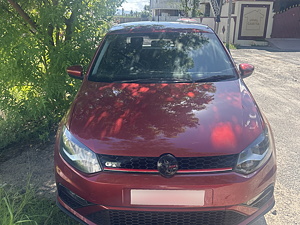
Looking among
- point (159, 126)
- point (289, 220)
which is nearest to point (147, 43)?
point (159, 126)

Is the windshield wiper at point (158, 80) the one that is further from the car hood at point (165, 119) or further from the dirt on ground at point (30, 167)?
the dirt on ground at point (30, 167)

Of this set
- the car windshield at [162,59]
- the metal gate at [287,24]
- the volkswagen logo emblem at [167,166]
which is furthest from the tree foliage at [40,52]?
the metal gate at [287,24]

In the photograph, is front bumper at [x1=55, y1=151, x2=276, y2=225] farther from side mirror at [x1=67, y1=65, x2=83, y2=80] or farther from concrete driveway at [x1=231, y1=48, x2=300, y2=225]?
side mirror at [x1=67, y1=65, x2=83, y2=80]

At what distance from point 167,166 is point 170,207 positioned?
0.28 metres

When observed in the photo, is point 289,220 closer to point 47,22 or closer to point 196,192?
point 196,192

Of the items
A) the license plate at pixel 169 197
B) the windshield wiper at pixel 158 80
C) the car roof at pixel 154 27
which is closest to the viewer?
the license plate at pixel 169 197

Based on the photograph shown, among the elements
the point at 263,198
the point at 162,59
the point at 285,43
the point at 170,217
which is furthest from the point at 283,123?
the point at 285,43

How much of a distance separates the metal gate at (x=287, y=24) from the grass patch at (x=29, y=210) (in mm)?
19722

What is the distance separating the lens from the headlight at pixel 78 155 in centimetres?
197

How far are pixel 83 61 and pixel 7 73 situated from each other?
1017 mm

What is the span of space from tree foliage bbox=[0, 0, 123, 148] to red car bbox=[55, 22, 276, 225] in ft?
5.13

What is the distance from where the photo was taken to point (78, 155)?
6.68ft

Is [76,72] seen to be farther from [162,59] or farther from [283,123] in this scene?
[283,123]

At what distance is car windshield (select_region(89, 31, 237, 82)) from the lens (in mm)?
2973
